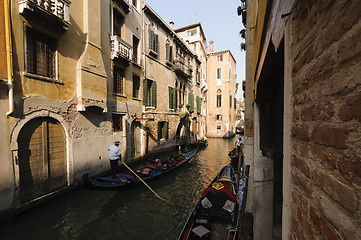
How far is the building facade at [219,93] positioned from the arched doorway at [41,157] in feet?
71.7

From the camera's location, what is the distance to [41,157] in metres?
5.93

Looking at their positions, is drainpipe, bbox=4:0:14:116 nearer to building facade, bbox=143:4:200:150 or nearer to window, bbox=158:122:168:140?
building facade, bbox=143:4:200:150

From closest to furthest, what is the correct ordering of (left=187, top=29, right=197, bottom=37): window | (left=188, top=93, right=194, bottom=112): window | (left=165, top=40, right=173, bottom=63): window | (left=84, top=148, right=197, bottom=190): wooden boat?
1. (left=84, top=148, right=197, bottom=190): wooden boat
2. (left=165, top=40, right=173, bottom=63): window
3. (left=188, top=93, right=194, bottom=112): window
4. (left=187, top=29, right=197, bottom=37): window

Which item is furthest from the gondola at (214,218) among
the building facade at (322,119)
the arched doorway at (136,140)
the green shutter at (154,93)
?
the green shutter at (154,93)

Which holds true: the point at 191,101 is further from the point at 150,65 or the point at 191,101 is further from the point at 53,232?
the point at 53,232

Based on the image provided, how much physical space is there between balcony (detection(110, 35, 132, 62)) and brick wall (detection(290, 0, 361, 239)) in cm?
904

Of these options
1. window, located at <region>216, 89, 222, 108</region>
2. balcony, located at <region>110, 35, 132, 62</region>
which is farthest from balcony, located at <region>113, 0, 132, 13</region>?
window, located at <region>216, 89, 222, 108</region>

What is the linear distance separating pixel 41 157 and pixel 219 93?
23.6 m

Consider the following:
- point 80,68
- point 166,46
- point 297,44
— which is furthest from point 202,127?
point 297,44

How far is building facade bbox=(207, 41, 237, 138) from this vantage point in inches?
1032

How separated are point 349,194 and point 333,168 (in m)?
0.13

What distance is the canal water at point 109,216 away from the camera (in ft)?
15.7

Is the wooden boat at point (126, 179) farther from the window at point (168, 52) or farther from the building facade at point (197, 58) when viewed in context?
the building facade at point (197, 58)

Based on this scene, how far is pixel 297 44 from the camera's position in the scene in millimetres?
1122
